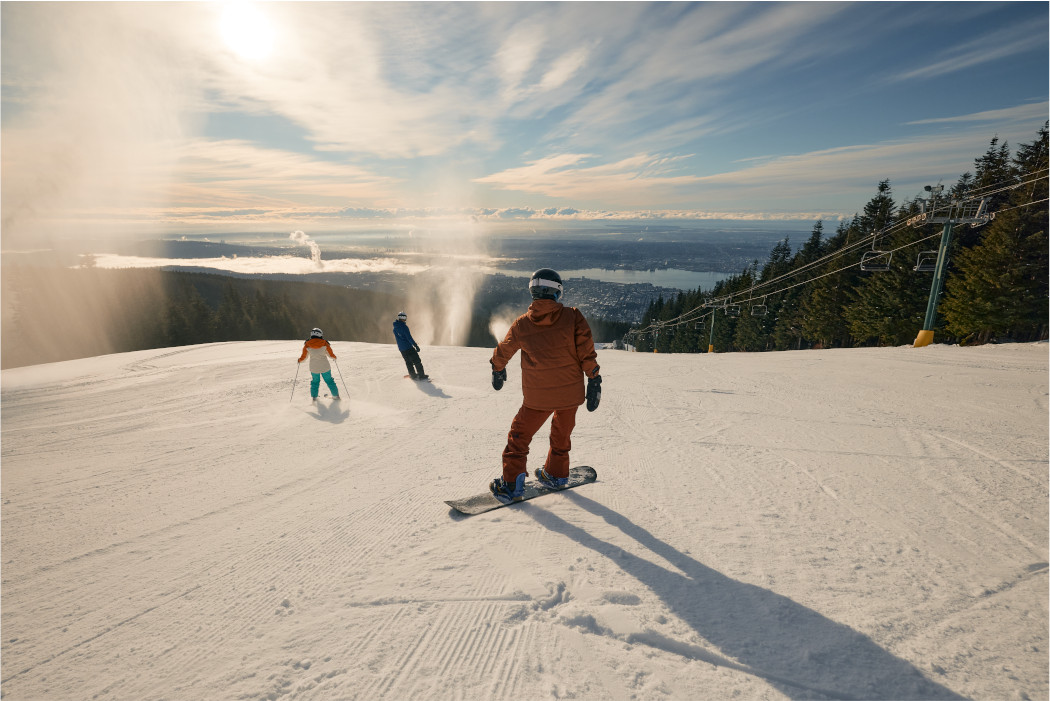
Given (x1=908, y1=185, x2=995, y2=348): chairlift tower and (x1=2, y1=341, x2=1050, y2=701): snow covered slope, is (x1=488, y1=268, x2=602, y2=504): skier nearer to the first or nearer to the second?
(x1=2, y1=341, x2=1050, y2=701): snow covered slope

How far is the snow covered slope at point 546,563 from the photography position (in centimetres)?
212

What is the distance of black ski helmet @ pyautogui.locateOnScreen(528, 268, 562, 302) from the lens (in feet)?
12.7

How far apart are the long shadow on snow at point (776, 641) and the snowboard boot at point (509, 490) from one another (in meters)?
1.25

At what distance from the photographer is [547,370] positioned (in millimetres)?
3816

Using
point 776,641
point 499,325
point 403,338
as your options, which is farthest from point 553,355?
point 499,325

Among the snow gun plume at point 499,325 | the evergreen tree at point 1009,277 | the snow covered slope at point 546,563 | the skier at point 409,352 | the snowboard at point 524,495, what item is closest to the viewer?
the snow covered slope at point 546,563

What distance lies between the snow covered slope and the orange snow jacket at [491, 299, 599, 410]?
105 cm

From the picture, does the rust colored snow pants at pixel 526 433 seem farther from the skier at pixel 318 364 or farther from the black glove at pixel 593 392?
the skier at pixel 318 364

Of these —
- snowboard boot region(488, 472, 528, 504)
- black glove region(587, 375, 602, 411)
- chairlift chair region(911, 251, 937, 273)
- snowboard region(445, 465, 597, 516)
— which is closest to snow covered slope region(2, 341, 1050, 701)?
snowboard region(445, 465, 597, 516)

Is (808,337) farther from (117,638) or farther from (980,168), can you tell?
(117,638)

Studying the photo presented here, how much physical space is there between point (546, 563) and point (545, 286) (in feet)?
7.80

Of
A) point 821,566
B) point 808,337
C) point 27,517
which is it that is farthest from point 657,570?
point 808,337

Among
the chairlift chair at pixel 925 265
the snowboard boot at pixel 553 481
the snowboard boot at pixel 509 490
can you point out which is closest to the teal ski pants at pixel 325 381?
the snowboard boot at pixel 509 490

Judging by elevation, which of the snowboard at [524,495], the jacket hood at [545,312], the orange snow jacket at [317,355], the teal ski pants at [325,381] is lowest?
the teal ski pants at [325,381]
